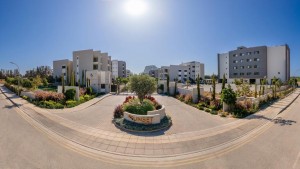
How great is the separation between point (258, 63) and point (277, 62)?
6.23m

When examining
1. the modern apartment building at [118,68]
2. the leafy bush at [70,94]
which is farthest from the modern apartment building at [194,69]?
the leafy bush at [70,94]

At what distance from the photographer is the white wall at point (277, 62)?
61.1m

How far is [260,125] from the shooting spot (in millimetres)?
12625

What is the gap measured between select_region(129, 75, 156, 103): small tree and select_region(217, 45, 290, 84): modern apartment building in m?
54.4

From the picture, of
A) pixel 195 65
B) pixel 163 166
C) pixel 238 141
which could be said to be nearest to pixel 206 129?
pixel 238 141

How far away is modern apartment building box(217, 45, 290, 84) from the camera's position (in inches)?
2424

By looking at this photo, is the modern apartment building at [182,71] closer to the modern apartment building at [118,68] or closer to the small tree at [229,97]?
the modern apartment building at [118,68]

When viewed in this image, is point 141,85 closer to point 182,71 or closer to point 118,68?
point 182,71

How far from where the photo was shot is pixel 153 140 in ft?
32.1

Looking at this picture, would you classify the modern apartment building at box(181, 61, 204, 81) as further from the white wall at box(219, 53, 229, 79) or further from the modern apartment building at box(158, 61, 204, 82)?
the white wall at box(219, 53, 229, 79)

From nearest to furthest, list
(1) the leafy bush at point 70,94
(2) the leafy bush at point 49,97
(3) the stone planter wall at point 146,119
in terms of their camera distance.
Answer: (3) the stone planter wall at point 146,119 → (2) the leafy bush at point 49,97 → (1) the leafy bush at point 70,94

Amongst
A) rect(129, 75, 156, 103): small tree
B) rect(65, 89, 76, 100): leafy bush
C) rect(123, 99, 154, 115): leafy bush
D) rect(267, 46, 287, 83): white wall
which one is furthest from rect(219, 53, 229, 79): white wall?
rect(123, 99, 154, 115): leafy bush

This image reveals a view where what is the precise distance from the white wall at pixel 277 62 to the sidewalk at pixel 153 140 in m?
65.0

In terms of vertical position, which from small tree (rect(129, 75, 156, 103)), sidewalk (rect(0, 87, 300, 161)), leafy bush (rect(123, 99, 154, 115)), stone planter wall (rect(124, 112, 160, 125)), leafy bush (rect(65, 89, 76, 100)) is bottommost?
sidewalk (rect(0, 87, 300, 161))
